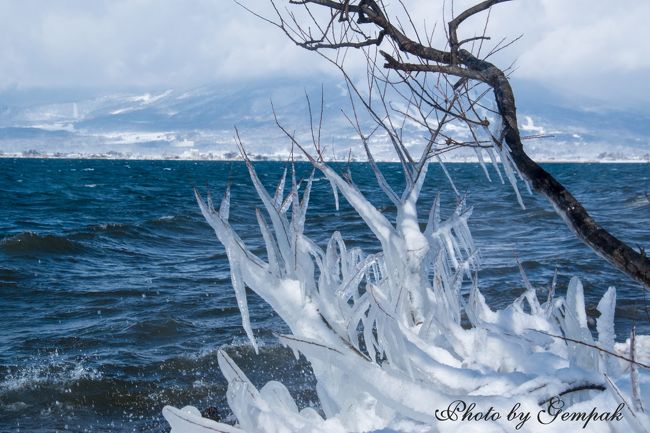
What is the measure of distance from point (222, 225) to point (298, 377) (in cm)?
457

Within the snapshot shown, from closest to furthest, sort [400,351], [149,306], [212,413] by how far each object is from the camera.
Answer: [400,351]
[212,413]
[149,306]

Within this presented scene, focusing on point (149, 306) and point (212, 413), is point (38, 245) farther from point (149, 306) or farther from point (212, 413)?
point (212, 413)

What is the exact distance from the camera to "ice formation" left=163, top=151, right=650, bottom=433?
274 cm

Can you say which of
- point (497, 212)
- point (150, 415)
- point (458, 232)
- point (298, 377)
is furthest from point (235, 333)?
point (497, 212)

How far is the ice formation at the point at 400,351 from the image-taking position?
2744 millimetres

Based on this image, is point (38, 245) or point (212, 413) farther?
point (38, 245)

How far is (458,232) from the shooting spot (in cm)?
521

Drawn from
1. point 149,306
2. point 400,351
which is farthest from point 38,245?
point 400,351

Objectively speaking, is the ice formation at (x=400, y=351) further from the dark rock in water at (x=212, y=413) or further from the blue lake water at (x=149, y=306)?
the dark rock in water at (x=212, y=413)

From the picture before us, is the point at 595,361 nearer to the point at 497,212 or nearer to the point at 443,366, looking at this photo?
the point at 443,366

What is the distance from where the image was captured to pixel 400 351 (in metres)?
3.13

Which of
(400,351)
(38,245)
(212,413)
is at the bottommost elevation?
(212,413)

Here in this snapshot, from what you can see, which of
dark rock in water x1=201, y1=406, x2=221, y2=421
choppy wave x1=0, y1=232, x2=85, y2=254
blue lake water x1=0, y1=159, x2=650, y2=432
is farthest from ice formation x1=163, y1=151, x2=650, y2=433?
choppy wave x1=0, y1=232, x2=85, y2=254

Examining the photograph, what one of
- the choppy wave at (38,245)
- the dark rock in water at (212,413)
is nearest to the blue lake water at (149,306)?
the choppy wave at (38,245)
